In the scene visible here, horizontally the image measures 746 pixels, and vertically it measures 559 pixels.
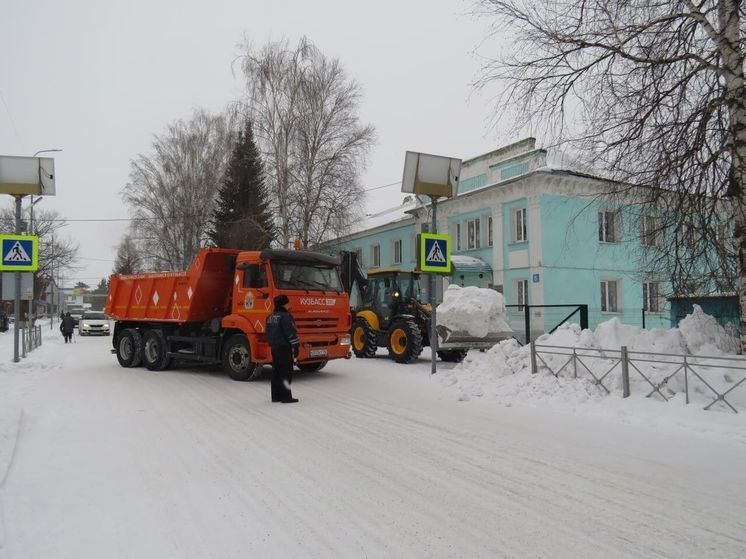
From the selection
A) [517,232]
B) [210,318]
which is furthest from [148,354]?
[517,232]

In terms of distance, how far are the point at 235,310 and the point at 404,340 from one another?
5067mm

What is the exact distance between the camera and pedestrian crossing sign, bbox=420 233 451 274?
1164 centimetres

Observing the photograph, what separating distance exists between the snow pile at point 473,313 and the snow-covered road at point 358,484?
5203 mm

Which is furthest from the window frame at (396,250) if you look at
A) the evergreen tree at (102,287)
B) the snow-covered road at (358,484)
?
the evergreen tree at (102,287)

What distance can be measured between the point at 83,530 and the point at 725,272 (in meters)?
9.60

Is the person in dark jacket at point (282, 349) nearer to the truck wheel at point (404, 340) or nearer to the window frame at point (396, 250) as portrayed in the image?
the truck wheel at point (404, 340)

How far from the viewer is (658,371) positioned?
7902 mm

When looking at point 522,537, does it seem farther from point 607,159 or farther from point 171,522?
point 607,159

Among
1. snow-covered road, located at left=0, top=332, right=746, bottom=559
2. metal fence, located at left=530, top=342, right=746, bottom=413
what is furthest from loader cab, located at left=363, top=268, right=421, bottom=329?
snow-covered road, located at left=0, top=332, right=746, bottom=559

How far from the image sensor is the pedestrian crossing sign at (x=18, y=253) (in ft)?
43.9

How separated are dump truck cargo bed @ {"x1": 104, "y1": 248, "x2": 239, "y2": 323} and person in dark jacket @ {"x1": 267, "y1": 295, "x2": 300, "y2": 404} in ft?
11.8

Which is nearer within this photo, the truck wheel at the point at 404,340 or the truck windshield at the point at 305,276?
the truck windshield at the point at 305,276

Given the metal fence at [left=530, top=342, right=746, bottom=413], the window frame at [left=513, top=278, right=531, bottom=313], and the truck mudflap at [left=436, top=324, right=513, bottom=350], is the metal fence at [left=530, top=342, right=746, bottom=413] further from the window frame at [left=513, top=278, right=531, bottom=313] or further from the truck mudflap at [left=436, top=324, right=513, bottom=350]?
the window frame at [left=513, top=278, right=531, bottom=313]

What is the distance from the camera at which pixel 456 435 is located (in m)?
6.39
